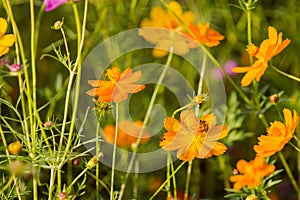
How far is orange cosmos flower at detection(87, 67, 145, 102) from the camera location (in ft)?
2.92

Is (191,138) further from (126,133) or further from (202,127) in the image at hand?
(126,133)

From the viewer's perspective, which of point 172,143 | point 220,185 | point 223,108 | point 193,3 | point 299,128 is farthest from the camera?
point 193,3

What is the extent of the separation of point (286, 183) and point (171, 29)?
1.52ft

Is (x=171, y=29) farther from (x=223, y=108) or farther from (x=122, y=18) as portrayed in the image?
(x=122, y=18)

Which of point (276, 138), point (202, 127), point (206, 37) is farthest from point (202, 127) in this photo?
point (206, 37)

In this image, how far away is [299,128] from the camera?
4.23 ft

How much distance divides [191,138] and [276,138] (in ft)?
0.38

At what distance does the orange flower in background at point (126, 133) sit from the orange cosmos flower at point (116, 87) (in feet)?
0.88

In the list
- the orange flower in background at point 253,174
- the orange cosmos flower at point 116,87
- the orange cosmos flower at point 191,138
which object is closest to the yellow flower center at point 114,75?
the orange cosmos flower at point 116,87

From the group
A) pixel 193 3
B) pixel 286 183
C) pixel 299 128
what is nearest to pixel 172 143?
pixel 299 128

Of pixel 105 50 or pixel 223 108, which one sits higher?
pixel 105 50

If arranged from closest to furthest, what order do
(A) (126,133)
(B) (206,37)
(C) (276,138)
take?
(C) (276,138) → (B) (206,37) → (A) (126,133)

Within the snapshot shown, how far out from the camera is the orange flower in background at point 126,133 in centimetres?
120

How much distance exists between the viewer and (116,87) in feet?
2.98
